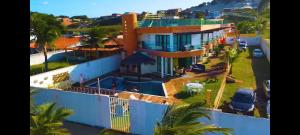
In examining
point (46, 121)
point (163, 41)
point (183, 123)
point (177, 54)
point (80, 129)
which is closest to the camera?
point (183, 123)

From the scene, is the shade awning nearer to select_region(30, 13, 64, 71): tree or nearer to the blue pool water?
the blue pool water

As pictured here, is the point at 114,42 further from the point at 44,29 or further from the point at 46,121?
the point at 46,121

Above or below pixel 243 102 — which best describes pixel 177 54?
above

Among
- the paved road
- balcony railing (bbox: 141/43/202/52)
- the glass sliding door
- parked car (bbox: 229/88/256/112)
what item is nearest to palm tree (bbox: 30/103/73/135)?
the paved road

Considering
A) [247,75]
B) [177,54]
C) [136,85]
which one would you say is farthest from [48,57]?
[247,75]
